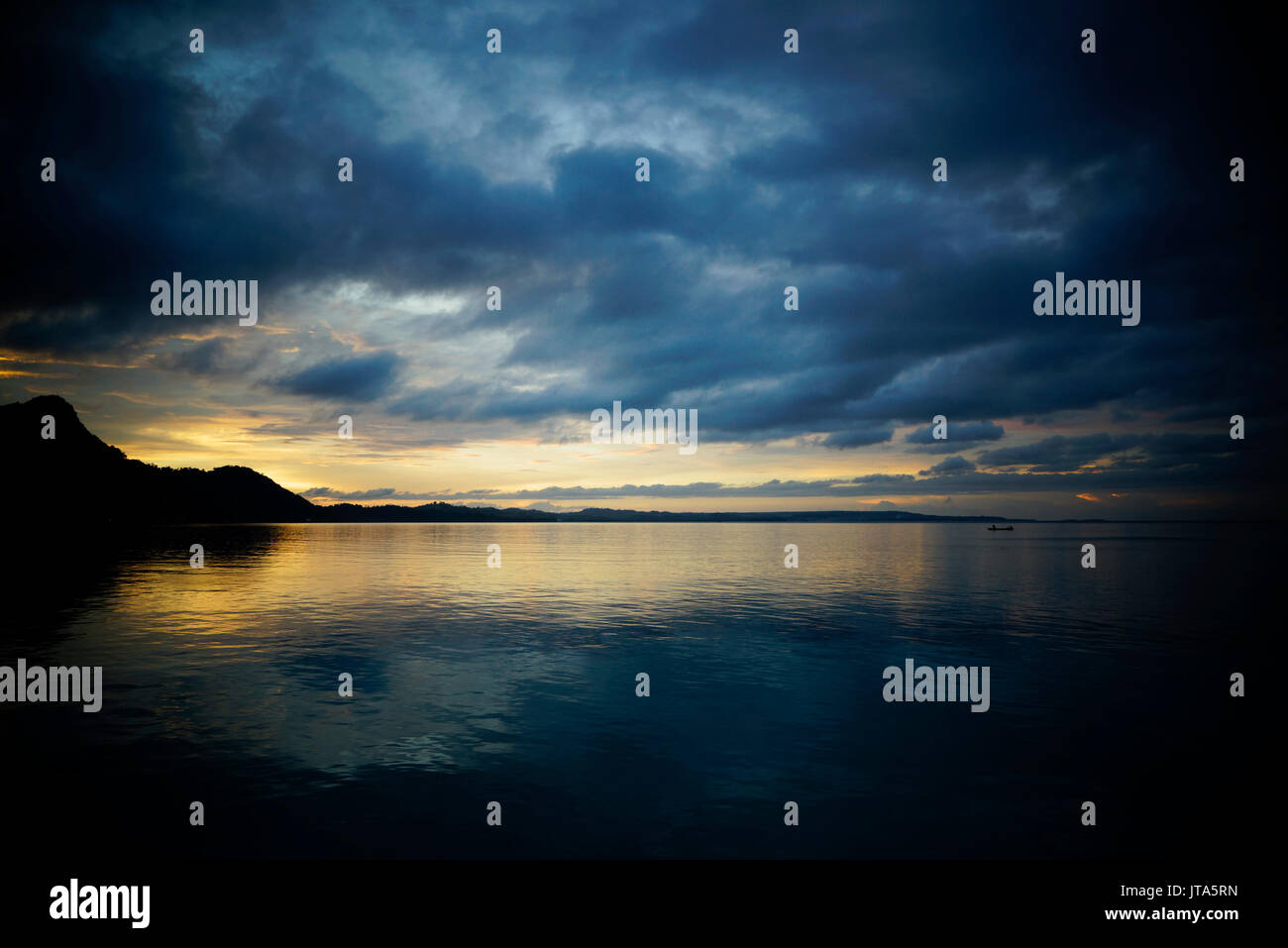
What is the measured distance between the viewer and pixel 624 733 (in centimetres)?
2034

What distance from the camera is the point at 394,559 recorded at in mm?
93938

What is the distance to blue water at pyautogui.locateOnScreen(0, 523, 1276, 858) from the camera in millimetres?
13992

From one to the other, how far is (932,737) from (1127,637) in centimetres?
2563

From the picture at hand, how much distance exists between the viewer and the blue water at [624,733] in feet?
45.9

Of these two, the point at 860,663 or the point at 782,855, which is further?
the point at 860,663
